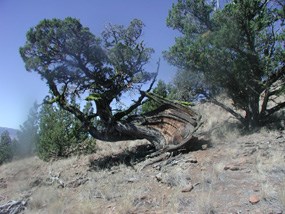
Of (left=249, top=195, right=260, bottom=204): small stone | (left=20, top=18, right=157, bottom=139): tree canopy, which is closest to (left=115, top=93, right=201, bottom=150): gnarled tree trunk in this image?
(left=20, top=18, right=157, bottom=139): tree canopy

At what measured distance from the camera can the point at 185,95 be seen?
1648 centimetres

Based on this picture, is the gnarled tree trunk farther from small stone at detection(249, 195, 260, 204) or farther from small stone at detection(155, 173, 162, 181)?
small stone at detection(249, 195, 260, 204)

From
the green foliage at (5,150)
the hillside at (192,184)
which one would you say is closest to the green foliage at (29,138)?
the green foliage at (5,150)

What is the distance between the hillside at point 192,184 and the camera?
7383 mm

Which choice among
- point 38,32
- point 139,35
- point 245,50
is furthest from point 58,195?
point 245,50

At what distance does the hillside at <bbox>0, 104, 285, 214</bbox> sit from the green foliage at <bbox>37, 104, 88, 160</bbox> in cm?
498

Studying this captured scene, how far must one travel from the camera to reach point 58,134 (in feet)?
64.6

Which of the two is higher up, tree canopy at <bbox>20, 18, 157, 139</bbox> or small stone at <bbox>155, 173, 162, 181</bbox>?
tree canopy at <bbox>20, 18, 157, 139</bbox>

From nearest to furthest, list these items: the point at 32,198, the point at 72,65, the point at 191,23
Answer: the point at 32,198 → the point at 72,65 → the point at 191,23

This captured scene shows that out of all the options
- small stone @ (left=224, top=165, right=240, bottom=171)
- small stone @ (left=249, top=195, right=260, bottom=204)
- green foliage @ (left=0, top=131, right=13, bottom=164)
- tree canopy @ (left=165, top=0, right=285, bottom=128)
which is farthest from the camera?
green foliage @ (left=0, top=131, right=13, bottom=164)

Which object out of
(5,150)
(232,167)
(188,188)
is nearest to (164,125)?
(232,167)

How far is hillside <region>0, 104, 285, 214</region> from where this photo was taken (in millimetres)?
7383

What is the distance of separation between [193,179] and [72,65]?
27.4ft

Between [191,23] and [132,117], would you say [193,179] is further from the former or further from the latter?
[191,23]
